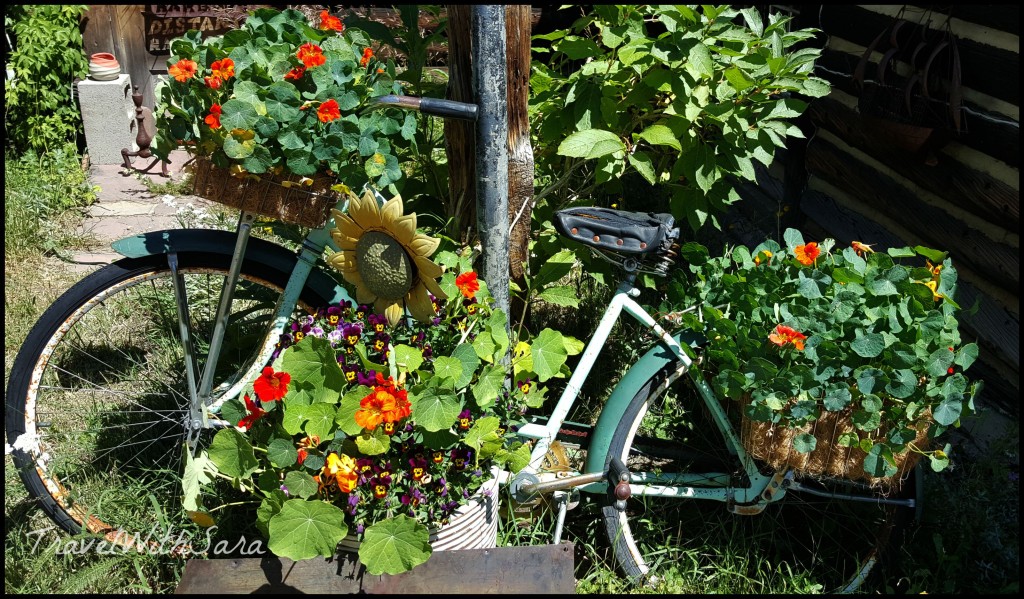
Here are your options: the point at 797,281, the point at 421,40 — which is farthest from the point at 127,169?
the point at 797,281

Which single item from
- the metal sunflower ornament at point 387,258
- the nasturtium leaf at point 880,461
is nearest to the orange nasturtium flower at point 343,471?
the metal sunflower ornament at point 387,258

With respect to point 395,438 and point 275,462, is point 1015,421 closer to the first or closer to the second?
point 395,438

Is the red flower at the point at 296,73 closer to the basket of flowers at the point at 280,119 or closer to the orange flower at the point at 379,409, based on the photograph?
the basket of flowers at the point at 280,119

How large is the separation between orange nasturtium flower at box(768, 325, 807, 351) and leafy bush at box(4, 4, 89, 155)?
4.96 metres

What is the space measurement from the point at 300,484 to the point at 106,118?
4444mm

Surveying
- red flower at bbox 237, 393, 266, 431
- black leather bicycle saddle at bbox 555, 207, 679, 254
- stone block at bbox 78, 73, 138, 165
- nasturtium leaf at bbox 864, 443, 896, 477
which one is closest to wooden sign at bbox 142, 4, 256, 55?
stone block at bbox 78, 73, 138, 165

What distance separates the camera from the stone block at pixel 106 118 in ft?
18.1

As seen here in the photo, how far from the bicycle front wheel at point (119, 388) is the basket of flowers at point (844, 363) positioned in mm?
1341

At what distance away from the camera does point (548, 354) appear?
2.46 metres

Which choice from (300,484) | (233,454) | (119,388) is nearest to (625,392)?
(300,484)

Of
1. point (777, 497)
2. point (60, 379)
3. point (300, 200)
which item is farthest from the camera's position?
point (60, 379)

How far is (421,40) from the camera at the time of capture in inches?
113

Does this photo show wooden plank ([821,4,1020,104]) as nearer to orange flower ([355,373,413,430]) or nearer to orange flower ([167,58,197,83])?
orange flower ([355,373,413,430])

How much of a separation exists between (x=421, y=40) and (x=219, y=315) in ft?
3.82
